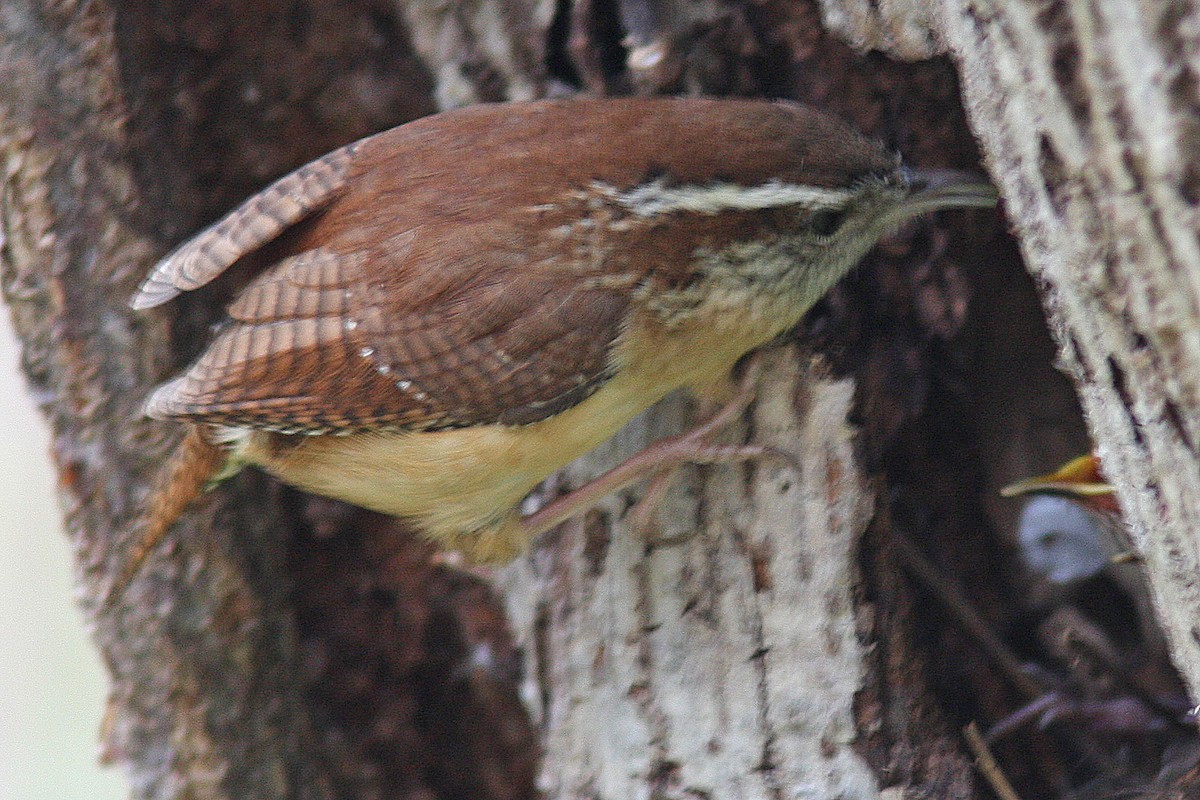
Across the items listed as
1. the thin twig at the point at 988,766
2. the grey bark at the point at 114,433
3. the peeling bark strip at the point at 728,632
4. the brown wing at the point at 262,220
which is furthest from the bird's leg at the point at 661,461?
the grey bark at the point at 114,433

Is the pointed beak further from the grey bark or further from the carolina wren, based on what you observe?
the grey bark

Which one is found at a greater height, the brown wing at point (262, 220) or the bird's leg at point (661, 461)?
the brown wing at point (262, 220)

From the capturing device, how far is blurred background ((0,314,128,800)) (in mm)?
5492

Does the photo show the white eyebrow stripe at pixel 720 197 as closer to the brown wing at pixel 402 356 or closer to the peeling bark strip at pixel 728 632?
the brown wing at pixel 402 356

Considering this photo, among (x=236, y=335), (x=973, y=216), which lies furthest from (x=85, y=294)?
(x=973, y=216)

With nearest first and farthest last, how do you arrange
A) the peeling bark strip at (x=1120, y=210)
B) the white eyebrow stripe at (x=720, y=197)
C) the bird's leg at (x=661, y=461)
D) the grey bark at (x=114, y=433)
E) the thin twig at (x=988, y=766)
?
1. the peeling bark strip at (x=1120, y=210)
2. the white eyebrow stripe at (x=720, y=197)
3. the thin twig at (x=988, y=766)
4. the bird's leg at (x=661, y=461)
5. the grey bark at (x=114, y=433)

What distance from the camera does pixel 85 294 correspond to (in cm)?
305

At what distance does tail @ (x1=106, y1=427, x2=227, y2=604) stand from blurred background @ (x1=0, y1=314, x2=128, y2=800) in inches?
110

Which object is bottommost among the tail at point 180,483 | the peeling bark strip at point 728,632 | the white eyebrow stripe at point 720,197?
the peeling bark strip at point 728,632

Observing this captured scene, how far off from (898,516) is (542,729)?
1.07 m

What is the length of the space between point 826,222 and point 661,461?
644 millimetres

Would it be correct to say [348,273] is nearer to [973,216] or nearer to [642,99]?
[642,99]

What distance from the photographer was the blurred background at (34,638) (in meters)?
5.49

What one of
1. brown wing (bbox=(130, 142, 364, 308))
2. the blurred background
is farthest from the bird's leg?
the blurred background
